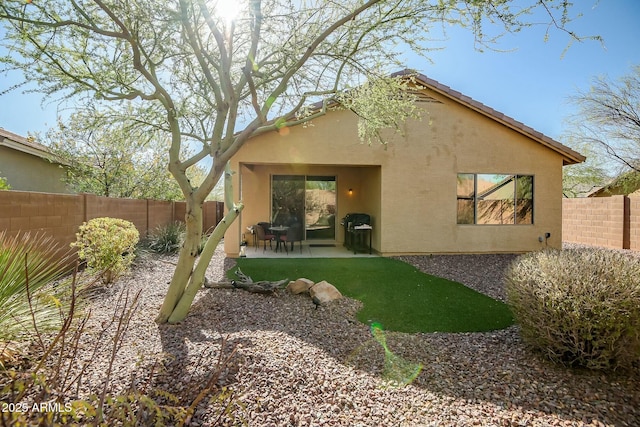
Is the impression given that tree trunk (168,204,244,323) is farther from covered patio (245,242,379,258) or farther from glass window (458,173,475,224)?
glass window (458,173,475,224)

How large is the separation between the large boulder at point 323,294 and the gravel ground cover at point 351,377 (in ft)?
2.59

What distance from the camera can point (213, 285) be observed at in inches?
239

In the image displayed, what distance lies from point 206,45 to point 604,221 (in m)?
16.0

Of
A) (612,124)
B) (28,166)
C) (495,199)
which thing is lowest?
(495,199)


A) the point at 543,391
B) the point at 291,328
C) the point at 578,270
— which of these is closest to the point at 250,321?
the point at 291,328

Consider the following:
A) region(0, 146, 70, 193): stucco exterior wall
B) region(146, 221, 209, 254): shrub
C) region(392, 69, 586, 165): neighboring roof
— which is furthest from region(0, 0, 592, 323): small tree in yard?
region(0, 146, 70, 193): stucco exterior wall

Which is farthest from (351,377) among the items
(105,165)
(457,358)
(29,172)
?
(29,172)

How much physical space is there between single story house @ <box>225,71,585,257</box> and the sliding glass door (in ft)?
6.29

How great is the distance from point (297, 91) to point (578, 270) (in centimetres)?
526

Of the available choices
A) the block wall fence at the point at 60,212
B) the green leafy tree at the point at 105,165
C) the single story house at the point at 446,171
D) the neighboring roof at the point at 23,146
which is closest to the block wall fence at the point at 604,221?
the single story house at the point at 446,171

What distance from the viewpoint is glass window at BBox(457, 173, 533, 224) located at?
415 inches

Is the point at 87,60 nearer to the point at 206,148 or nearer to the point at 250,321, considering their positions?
the point at 206,148

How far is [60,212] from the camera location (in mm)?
7195

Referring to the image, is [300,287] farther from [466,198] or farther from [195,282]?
[466,198]
